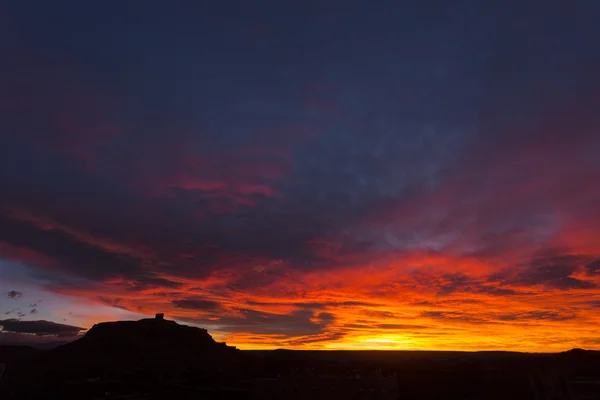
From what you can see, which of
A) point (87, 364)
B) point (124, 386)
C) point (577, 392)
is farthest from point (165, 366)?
point (577, 392)

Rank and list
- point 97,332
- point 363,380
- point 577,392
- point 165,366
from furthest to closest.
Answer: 1. point 97,332
2. point 165,366
3. point 577,392
4. point 363,380

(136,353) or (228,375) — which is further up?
(136,353)

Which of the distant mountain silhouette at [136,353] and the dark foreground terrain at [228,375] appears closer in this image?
the dark foreground terrain at [228,375]

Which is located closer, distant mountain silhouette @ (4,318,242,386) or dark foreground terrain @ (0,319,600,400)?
dark foreground terrain @ (0,319,600,400)

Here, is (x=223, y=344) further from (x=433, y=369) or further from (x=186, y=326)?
(x=433, y=369)

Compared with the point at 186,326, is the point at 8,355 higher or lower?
lower

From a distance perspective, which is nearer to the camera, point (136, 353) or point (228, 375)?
point (228, 375)

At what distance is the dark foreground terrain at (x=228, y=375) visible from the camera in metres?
55.7

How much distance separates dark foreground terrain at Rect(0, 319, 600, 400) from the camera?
55.7 meters

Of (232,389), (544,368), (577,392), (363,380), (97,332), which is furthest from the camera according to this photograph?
(97,332)

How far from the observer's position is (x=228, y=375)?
79.9 metres

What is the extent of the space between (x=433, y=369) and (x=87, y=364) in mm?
74163

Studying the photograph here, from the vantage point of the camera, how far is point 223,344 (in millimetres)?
127500

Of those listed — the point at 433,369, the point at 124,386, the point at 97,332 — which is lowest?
the point at 124,386
